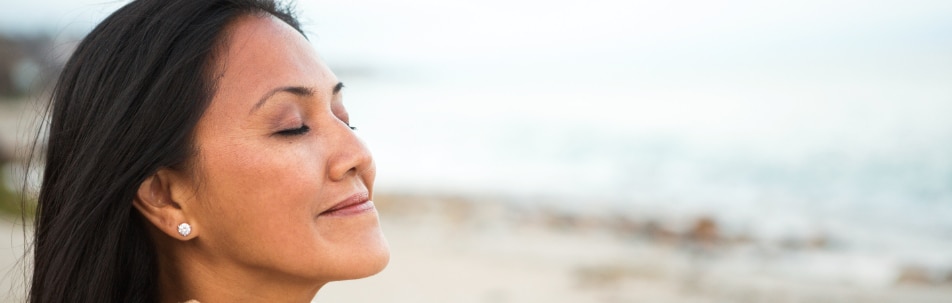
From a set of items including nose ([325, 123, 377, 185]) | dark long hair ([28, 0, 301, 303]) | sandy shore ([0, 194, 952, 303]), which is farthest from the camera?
sandy shore ([0, 194, 952, 303])

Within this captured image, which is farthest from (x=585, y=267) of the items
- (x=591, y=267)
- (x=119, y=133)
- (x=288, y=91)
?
(x=119, y=133)

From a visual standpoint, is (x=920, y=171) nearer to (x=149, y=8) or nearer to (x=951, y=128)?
(x=951, y=128)

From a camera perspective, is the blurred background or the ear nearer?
the ear

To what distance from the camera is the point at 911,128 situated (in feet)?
Result: 51.4

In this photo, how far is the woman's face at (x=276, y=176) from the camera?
1.75m

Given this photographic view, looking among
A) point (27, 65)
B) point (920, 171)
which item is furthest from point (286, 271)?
point (27, 65)

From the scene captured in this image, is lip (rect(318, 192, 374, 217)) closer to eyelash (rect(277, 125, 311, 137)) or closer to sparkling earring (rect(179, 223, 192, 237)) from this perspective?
eyelash (rect(277, 125, 311, 137))

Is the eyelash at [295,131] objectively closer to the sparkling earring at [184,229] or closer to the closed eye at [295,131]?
the closed eye at [295,131]

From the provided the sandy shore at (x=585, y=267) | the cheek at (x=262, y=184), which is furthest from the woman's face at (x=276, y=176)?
the sandy shore at (x=585, y=267)

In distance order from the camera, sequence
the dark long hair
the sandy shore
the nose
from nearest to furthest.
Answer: the dark long hair → the nose → the sandy shore

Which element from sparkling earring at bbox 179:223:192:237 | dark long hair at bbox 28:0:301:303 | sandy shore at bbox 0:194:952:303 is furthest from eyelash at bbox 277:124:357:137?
sandy shore at bbox 0:194:952:303

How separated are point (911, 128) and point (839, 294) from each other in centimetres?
1021

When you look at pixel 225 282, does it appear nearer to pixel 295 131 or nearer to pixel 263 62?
pixel 295 131

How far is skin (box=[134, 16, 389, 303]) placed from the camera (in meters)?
1.75
